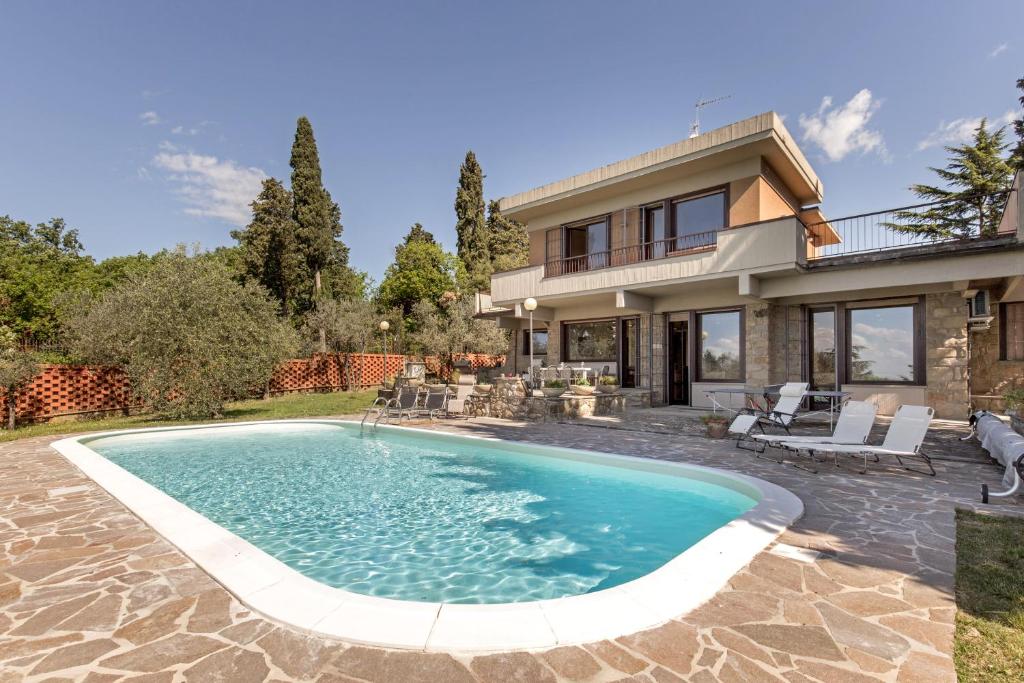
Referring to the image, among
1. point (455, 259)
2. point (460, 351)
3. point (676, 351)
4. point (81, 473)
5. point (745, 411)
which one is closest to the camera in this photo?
point (81, 473)

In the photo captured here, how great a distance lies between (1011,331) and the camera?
39.7 ft

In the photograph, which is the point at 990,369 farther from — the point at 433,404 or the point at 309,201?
the point at 309,201

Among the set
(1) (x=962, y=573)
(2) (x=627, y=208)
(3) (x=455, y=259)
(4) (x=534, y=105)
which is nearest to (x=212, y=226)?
(3) (x=455, y=259)

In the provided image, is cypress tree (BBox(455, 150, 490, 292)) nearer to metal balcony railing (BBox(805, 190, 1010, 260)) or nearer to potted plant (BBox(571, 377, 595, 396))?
potted plant (BBox(571, 377, 595, 396))

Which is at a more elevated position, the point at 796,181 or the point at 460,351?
the point at 796,181

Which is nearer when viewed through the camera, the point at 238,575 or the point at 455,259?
the point at 238,575

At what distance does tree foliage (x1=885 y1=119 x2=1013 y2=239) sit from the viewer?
2303 centimetres

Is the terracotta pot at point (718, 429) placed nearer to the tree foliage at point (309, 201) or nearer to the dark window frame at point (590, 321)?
the dark window frame at point (590, 321)

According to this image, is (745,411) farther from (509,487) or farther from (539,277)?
(539,277)

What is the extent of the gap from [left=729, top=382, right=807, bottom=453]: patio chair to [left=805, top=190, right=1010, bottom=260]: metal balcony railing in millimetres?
4638

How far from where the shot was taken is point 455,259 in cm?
3628

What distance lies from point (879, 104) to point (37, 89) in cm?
2848

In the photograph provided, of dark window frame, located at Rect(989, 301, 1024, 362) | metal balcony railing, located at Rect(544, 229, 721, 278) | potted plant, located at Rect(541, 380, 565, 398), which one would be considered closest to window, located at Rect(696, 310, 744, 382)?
metal balcony railing, located at Rect(544, 229, 721, 278)

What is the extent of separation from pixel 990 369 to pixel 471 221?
2817 centimetres
